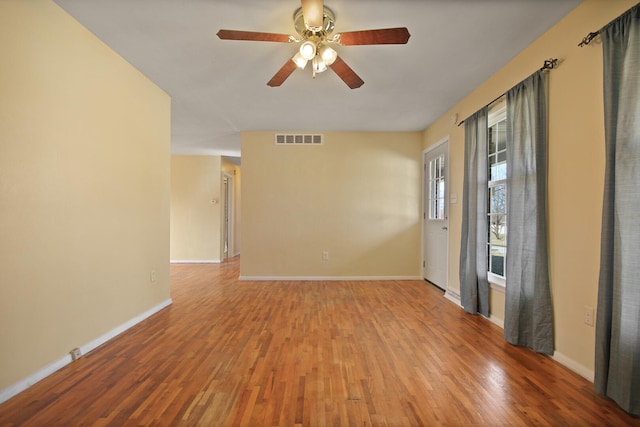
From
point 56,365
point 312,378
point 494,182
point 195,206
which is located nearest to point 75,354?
point 56,365

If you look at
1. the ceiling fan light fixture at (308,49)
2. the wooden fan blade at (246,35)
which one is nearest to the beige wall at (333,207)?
the ceiling fan light fixture at (308,49)

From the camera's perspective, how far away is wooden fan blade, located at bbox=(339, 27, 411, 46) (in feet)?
5.79

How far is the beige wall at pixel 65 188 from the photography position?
69.1 inches

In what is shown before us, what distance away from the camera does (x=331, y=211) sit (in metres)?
5.04

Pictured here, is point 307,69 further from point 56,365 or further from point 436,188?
point 56,365

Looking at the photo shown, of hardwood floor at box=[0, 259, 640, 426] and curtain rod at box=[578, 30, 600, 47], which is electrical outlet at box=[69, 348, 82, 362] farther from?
curtain rod at box=[578, 30, 600, 47]

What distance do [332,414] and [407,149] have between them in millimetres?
4442

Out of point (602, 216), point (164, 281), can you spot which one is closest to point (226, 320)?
point (164, 281)

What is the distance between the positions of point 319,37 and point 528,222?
7.34ft

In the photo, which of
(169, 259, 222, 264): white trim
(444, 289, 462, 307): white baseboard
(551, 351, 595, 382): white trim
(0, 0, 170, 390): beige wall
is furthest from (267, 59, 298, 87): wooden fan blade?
(169, 259, 222, 264): white trim

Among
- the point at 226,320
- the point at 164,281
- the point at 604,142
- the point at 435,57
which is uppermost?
the point at 435,57

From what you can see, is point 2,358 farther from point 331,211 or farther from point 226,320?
point 331,211

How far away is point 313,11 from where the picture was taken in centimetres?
170

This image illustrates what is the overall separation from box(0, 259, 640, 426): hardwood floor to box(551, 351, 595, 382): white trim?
56 millimetres
